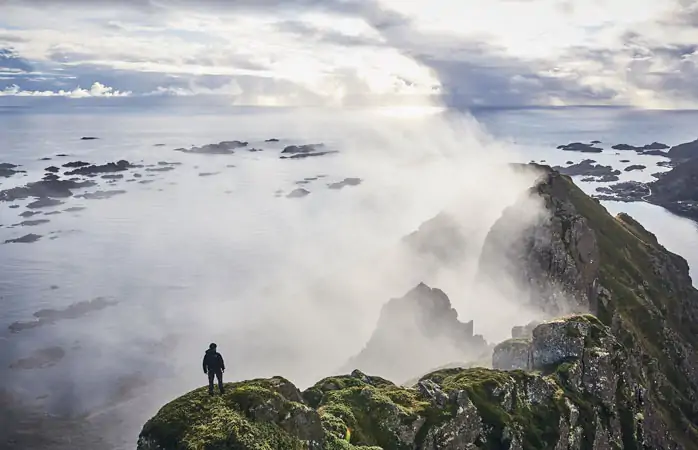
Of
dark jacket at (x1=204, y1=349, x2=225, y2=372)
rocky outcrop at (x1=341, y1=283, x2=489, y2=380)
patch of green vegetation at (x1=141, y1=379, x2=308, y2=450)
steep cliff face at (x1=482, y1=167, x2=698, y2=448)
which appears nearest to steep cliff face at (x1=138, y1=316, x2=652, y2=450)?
patch of green vegetation at (x1=141, y1=379, x2=308, y2=450)

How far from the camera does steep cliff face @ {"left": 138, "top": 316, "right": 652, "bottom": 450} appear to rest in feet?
98.0

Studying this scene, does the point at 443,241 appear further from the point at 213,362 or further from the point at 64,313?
the point at 213,362

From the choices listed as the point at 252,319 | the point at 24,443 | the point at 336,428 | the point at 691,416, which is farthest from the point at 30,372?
the point at 691,416

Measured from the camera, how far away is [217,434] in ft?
93.0

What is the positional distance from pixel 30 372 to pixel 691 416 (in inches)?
5070

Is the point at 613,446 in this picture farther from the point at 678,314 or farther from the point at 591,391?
the point at 678,314

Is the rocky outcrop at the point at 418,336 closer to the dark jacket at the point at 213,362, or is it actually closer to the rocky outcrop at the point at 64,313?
the dark jacket at the point at 213,362

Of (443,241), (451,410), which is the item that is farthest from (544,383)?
(443,241)

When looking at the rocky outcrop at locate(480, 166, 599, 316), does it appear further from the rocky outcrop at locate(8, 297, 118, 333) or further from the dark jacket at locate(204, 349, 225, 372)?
the rocky outcrop at locate(8, 297, 118, 333)

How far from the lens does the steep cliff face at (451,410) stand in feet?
98.0

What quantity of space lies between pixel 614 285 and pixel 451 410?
63231 millimetres

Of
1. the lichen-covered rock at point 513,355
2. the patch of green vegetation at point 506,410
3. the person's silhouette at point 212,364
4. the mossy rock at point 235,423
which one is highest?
the person's silhouette at point 212,364

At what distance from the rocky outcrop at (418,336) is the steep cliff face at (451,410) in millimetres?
37116

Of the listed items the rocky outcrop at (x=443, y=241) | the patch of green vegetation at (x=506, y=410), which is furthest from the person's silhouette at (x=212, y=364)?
the rocky outcrop at (x=443, y=241)
